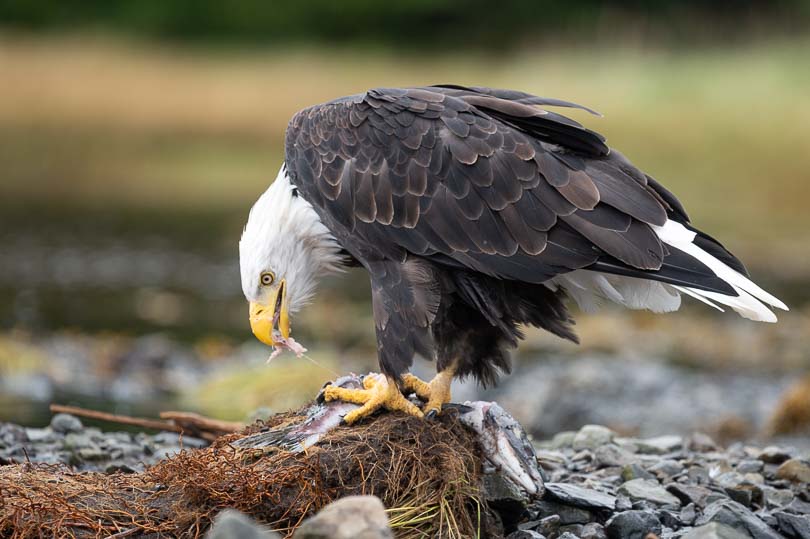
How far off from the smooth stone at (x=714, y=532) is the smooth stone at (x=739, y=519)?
0.83 ft

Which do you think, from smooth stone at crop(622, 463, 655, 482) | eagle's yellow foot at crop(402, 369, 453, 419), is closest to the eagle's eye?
eagle's yellow foot at crop(402, 369, 453, 419)

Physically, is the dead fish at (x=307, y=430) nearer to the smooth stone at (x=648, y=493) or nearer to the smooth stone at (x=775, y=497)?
the smooth stone at (x=648, y=493)

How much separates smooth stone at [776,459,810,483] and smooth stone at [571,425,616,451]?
3.00ft

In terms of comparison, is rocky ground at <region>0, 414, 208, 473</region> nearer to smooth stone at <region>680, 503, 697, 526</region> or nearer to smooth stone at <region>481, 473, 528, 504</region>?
smooth stone at <region>481, 473, 528, 504</region>

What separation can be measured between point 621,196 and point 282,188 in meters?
1.47

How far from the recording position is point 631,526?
4.81 m

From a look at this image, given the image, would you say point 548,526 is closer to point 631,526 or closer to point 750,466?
point 631,526

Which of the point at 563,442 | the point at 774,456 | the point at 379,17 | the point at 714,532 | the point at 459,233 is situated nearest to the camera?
the point at 714,532

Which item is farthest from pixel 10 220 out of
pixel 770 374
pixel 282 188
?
pixel 282 188

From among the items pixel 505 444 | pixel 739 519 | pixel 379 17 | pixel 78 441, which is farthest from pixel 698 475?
pixel 379 17

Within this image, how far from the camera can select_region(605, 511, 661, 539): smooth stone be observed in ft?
15.8

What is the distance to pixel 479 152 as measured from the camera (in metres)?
5.11

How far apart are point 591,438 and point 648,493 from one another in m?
1.06

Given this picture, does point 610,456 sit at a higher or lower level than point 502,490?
lower
